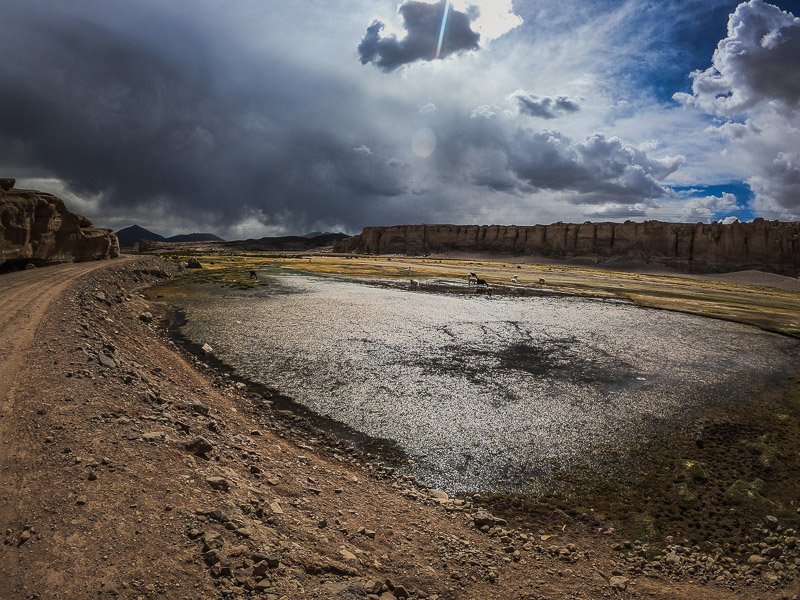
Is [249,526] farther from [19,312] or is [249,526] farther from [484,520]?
[19,312]

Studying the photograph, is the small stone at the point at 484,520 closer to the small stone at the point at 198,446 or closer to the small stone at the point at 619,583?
the small stone at the point at 619,583

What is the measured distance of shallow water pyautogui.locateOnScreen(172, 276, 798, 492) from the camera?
8.37 meters

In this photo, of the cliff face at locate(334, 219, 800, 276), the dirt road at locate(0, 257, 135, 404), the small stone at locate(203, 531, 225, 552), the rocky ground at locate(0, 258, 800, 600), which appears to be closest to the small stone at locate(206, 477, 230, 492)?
the rocky ground at locate(0, 258, 800, 600)

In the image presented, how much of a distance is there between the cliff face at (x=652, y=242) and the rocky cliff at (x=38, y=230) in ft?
374

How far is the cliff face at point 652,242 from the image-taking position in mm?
96312

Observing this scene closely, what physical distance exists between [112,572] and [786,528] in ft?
28.7

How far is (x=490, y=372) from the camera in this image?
13.0 meters

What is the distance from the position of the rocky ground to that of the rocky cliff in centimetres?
2187

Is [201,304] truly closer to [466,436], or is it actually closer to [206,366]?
[206,366]

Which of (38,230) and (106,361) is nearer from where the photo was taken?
(106,361)

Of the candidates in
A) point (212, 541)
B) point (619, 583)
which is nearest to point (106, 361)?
point (212, 541)

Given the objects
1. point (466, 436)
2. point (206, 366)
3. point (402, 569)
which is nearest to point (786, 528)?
point (466, 436)

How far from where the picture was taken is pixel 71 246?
3198 cm

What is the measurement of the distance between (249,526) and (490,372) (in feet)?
31.6
